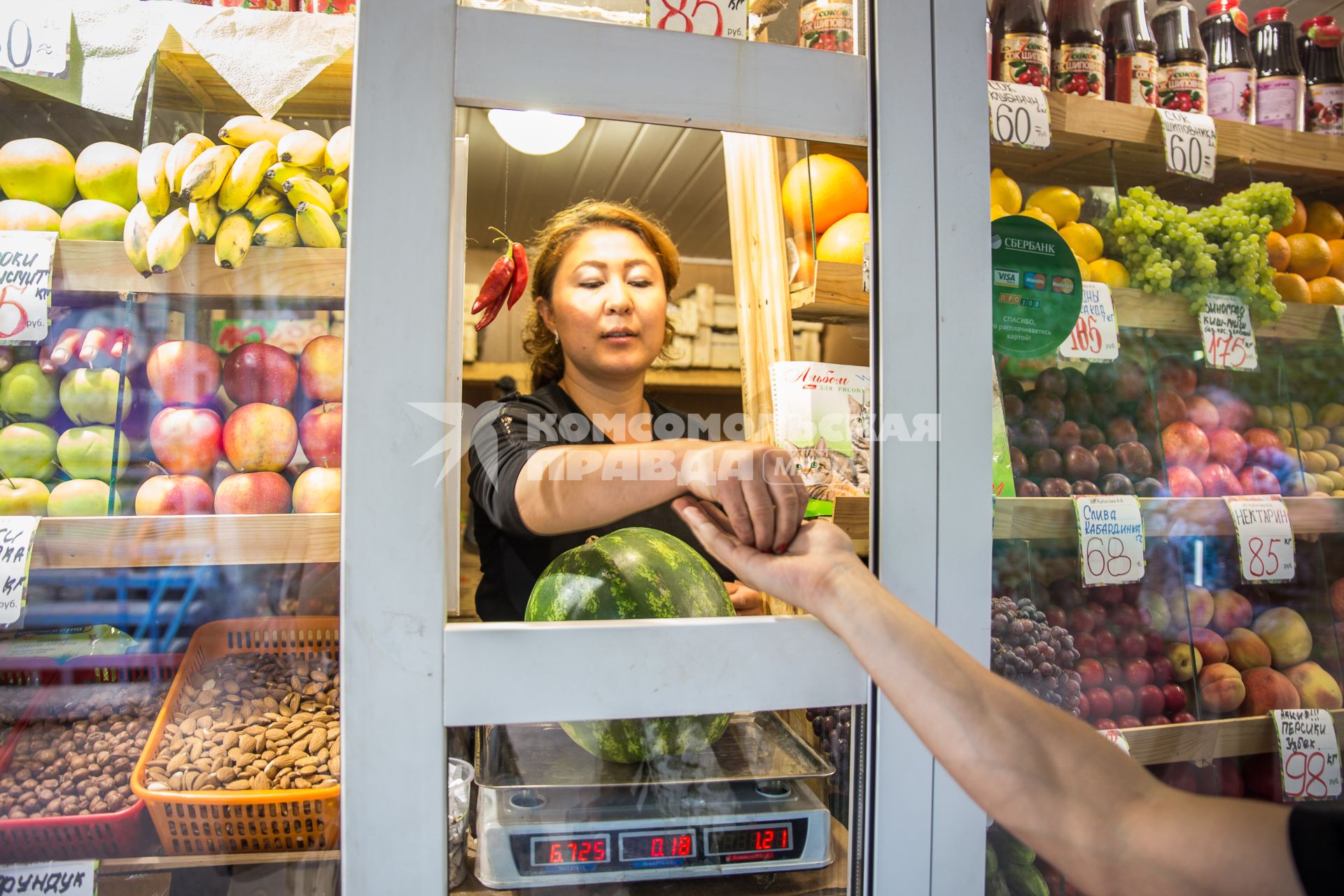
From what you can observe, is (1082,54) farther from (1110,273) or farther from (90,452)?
(90,452)

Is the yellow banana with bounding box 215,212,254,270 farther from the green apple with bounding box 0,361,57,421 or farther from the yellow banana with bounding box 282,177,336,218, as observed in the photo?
the green apple with bounding box 0,361,57,421

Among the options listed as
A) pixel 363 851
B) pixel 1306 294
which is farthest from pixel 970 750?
pixel 1306 294

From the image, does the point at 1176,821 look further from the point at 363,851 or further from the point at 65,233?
the point at 65,233

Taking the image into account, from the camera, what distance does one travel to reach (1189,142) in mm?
1448

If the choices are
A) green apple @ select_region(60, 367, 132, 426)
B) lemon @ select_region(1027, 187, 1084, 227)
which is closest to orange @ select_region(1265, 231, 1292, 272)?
lemon @ select_region(1027, 187, 1084, 227)

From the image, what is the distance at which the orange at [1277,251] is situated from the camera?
5.31ft

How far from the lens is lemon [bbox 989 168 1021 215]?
139 centimetres

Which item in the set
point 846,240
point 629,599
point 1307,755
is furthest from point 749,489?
point 1307,755

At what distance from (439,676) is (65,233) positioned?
2.79 ft

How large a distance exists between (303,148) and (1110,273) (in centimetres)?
149

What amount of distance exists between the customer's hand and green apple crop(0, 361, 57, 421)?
905 millimetres

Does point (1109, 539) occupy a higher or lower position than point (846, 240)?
lower

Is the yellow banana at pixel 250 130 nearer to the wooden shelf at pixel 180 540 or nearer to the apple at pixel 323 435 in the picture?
the apple at pixel 323 435

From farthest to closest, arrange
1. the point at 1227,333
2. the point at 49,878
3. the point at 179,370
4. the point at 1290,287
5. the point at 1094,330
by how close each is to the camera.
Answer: the point at 1290,287, the point at 1227,333, the point at 1094,330, the point at 179,370, the point at 49,878
